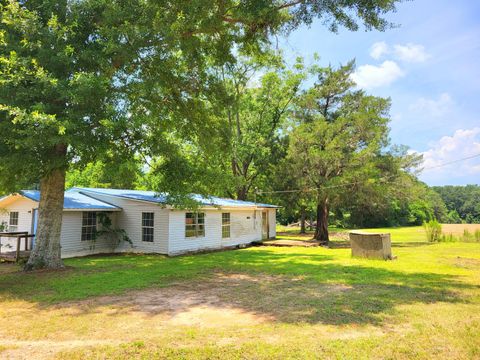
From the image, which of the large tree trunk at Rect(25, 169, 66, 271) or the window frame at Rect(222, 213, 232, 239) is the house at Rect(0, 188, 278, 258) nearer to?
the window frame at Rect(222, 213, 232, 239)

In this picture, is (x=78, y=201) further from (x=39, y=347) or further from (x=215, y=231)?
(x=39, y=347)

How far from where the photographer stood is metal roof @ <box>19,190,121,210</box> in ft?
51.4

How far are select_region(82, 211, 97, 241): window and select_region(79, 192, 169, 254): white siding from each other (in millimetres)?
1265

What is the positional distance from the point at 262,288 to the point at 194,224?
31.8 feet

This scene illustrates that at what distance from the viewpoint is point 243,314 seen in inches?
249

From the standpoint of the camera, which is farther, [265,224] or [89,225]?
[265,224]

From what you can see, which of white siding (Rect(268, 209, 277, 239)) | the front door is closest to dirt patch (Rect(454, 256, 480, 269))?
the front door

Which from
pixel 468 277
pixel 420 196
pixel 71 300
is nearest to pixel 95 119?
pixel 71 300

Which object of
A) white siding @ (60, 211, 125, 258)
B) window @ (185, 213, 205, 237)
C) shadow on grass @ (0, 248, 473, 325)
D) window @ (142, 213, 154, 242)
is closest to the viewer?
shadow on grass @ (0, 248, 473, 325)

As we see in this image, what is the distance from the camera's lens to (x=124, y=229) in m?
17.8

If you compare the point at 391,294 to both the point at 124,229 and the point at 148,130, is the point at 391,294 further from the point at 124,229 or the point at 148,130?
the point at 124,229

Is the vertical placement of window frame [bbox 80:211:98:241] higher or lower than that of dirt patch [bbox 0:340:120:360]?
higher

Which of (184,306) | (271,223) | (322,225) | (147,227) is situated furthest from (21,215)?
(322,225)

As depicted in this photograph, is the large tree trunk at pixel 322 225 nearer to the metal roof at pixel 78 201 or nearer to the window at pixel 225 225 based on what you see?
the window at pixel 225 225
